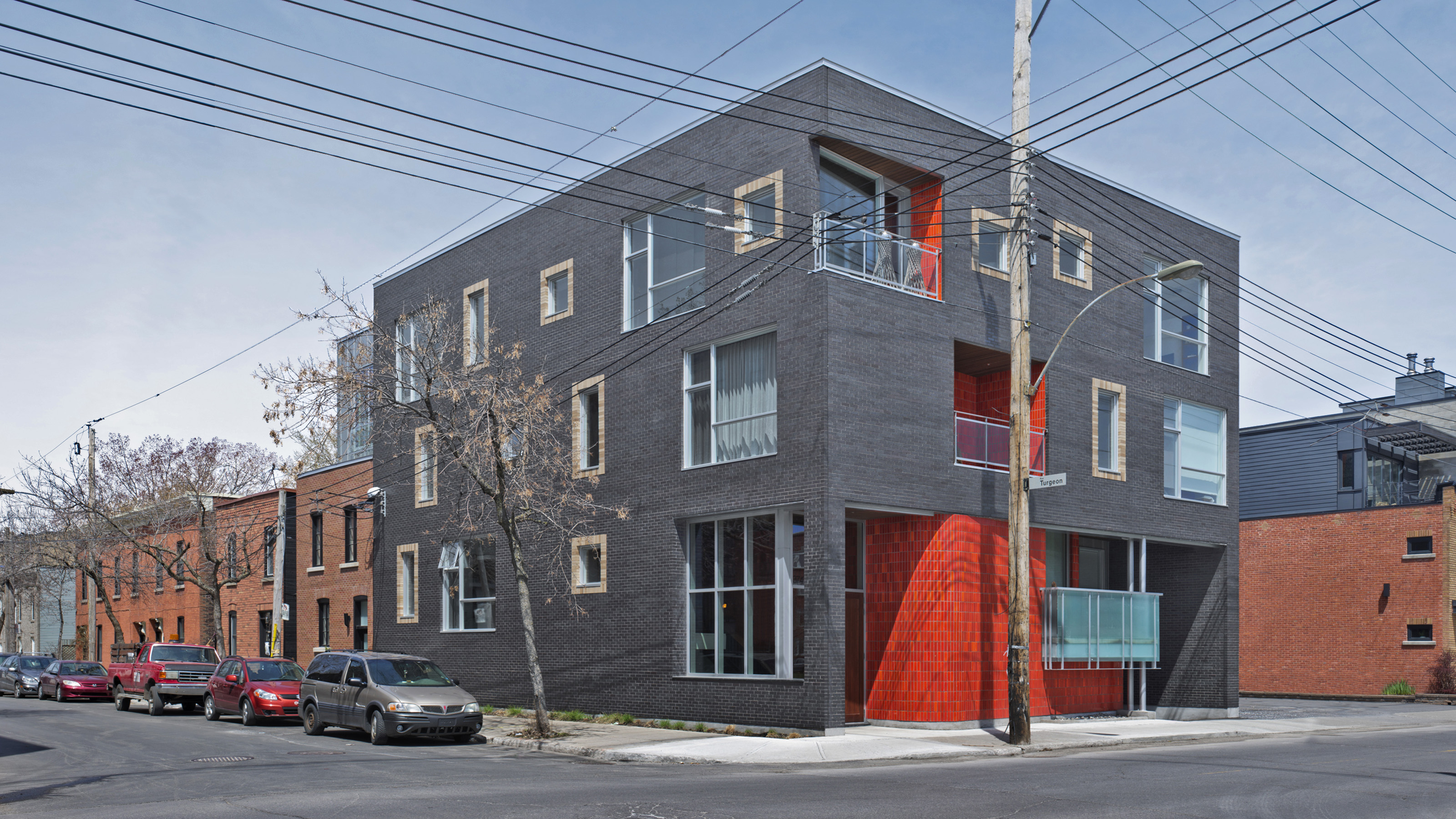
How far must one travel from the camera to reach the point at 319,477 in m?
38.6

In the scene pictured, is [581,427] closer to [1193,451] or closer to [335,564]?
[1193,451]

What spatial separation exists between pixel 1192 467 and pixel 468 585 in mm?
17276

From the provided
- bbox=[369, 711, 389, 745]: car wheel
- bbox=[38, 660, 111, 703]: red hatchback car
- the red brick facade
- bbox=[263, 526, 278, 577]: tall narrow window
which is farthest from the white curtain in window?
bbox=[38, 660, 111, 703]: red hatchback car

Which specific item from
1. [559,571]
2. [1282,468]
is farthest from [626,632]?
[1282,468]

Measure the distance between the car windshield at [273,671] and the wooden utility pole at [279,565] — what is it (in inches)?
492

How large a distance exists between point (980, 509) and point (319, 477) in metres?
23.5

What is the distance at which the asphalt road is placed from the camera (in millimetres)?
11852

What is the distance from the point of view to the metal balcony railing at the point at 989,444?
914 inches

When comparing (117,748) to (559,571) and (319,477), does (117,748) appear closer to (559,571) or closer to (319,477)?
(559,571)

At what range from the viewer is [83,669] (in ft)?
119

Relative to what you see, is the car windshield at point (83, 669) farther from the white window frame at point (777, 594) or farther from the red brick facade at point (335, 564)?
the white window frame at point (777, 594)

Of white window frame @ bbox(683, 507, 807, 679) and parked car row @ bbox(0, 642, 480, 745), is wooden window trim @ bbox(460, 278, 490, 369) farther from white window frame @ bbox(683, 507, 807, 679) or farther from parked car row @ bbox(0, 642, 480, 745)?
white window frame @ bbox(683, 507, 807, 679)

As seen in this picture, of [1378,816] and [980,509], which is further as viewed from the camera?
[980,509]

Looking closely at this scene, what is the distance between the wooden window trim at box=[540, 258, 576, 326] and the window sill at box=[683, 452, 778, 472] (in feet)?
17.3
